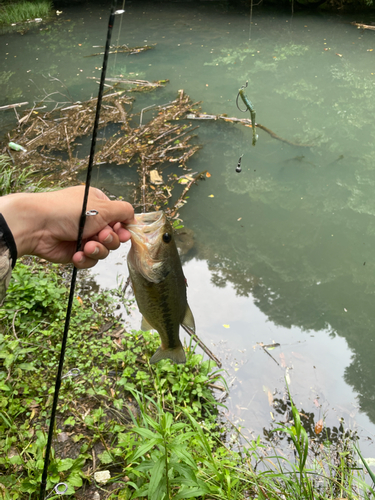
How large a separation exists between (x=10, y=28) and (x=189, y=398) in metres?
15.0

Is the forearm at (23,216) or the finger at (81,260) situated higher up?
the forearm at (23,216)

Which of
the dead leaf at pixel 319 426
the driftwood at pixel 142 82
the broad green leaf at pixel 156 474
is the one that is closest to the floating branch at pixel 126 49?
the driftwood at pixel 142 82

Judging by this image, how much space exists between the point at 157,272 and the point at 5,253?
2.31ft

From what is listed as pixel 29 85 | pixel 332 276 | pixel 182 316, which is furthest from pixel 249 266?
pixel 29 85

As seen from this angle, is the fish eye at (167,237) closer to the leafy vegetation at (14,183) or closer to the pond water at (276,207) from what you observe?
the pond water at (276,207)

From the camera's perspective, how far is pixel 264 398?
3443 mm

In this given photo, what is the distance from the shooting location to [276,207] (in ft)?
18.6

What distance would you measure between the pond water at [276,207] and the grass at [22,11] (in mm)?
3209

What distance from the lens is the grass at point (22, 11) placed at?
13711 millimetres

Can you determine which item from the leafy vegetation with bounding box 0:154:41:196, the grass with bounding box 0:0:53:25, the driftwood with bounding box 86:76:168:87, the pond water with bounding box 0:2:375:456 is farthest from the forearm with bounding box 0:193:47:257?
the grass with bounding box 0:0:53:25

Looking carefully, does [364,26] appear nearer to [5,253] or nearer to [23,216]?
[23,216]

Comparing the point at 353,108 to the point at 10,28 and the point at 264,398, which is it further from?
the point at 10,28

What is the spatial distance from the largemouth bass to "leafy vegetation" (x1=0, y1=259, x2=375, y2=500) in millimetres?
523

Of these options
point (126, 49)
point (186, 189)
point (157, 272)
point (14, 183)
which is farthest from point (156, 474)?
point (126, 49)
